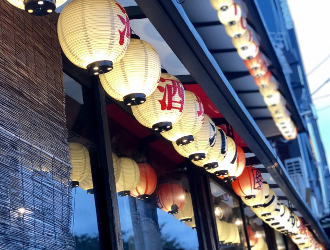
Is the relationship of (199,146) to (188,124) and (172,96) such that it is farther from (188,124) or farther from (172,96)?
(172,96)

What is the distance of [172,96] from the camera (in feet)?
12.4

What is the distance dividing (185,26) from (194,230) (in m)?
3.52

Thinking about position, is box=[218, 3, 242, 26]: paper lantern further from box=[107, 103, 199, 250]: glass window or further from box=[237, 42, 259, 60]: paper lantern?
box=[107, 103, 199, 250]: glass window

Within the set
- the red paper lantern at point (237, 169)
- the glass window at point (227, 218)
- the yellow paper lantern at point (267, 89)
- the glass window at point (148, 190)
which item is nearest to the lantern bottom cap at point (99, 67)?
the glass window at point (148, 190)

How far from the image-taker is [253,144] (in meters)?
6.37

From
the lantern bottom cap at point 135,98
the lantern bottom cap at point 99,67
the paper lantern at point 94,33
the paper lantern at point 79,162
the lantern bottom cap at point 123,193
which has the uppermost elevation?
the paper lantern at point 94,33

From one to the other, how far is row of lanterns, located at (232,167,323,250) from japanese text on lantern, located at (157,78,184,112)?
4143mm

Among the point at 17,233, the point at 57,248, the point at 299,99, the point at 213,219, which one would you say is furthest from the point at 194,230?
the point at 299,99

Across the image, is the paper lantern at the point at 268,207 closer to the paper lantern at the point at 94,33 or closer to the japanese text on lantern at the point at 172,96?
the japanese text on lantern at the point at 172,96

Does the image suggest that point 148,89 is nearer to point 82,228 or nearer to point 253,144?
point 82,228

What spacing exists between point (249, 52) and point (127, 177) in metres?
6.38

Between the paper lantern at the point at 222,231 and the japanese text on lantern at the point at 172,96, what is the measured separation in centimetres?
388

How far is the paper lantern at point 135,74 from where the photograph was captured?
324cm

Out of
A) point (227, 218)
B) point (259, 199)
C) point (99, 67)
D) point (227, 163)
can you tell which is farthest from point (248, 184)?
point (99, 67)
